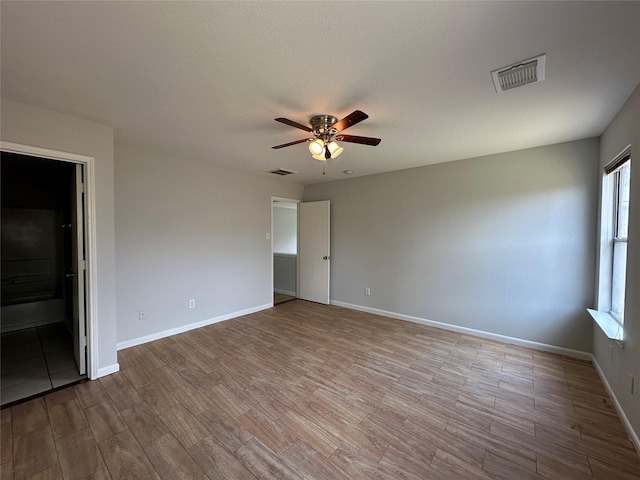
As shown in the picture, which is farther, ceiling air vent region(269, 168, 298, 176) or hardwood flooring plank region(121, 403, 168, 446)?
ceiling air vent region(269, 168, 298, 176)

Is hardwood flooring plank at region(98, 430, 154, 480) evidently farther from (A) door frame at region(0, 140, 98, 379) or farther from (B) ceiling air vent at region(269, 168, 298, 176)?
(B) ceiling air vent at region(269, 168, 298, 176)

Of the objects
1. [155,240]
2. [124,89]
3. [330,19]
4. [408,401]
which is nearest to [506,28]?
[330,19]

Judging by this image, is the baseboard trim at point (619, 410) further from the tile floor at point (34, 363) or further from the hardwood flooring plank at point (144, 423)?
the tile floor at point (34, 363)

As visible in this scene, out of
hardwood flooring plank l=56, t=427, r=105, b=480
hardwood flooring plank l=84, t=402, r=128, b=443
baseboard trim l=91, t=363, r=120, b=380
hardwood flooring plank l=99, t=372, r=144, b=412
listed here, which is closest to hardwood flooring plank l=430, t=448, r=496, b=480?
hardwood flooring plank l=56, t=427, r=105, b=480

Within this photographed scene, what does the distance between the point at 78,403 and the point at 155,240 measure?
1.85 metres

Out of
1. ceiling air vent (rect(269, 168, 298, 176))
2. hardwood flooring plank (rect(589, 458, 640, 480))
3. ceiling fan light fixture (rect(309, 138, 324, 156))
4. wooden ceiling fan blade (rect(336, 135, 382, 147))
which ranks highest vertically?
ceiling air vent (rect(269, 168, 298, 176))

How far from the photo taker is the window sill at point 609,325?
2.08 m

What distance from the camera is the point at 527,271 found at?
10.5 feet

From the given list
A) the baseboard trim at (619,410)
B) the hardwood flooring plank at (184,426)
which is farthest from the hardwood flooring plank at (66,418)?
the baseboard trim at (619,410)

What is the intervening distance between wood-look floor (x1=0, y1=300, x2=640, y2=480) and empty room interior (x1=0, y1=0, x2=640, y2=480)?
19mm

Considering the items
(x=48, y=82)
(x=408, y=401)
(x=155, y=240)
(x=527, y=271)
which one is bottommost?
(x=408, y=401)

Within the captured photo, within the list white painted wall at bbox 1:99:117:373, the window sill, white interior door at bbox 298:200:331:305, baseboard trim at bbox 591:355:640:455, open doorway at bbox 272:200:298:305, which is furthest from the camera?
open doorway at bbox 272:200:298:305

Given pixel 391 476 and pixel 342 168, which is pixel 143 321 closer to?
pixel 391 476

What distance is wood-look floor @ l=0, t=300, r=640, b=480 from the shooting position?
157cm
